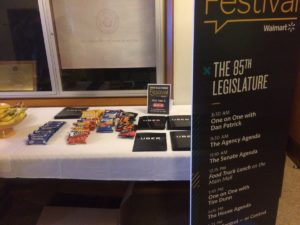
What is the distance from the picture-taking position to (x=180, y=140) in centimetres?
145

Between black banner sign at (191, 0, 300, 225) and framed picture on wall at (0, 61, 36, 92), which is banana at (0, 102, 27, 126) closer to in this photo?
framed picture on wall at (0, 61, 36, 92)

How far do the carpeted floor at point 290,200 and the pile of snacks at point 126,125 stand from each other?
1241 millimetres

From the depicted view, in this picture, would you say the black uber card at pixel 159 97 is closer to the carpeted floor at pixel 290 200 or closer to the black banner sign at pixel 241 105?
the black banner sign at pixel 241 105

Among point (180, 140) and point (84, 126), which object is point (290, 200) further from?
point (84, 126)

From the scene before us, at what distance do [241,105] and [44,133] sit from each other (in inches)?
43.1

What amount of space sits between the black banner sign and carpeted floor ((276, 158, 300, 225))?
2.17 ft

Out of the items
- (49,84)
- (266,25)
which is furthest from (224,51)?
(49,84)

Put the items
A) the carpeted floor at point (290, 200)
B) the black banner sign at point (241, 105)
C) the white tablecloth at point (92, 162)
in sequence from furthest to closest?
the carpeted floor at point (290, 200), the white tablecloth at point (92, 162), the black banner sign at point (241, 105)

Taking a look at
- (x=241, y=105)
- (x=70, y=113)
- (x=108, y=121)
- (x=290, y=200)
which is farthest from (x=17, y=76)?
(x=290, y=200)

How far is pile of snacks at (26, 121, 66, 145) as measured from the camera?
1.46 meters

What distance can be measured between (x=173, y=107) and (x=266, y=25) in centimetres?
101

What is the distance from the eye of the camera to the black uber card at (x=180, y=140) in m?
1.37

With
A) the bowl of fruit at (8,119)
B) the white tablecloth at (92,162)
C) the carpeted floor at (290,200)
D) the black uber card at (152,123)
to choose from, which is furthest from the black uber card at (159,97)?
the carpeted floor at (290,200)

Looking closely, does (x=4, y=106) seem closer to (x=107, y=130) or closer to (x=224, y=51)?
(x=107, y=130)
